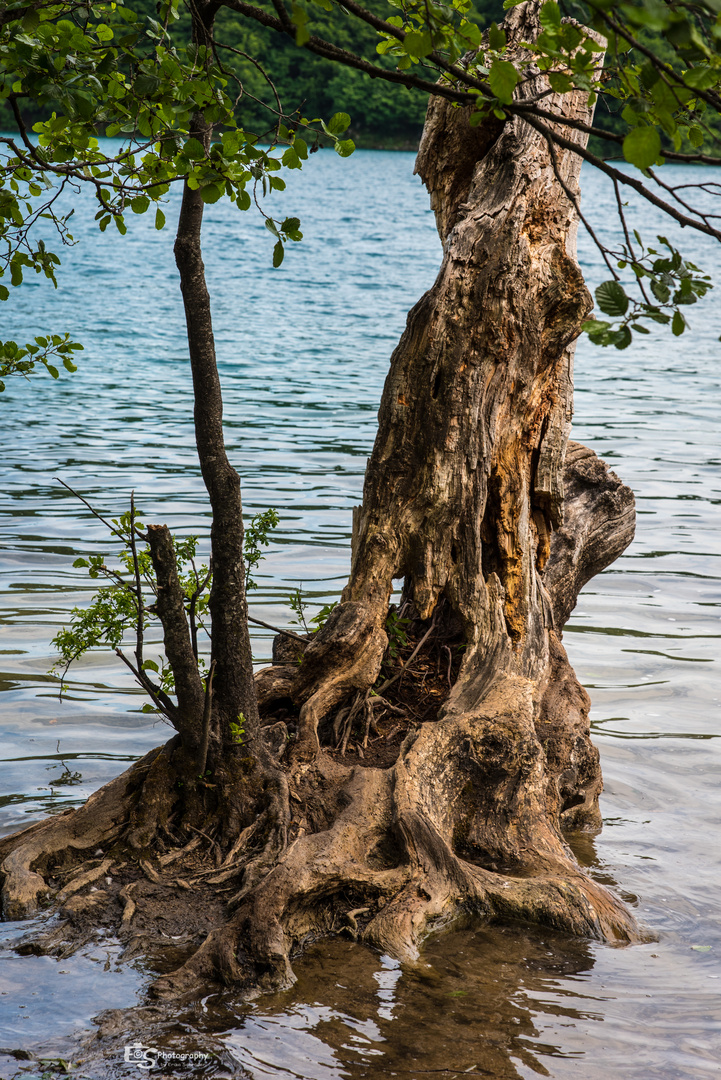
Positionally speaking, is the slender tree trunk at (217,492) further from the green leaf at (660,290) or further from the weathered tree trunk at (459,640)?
the green leaf at (660,290)

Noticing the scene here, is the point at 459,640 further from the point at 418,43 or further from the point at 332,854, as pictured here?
the point at 418,43

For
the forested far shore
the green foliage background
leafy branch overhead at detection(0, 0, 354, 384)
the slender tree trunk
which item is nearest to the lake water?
the slender tree trunk

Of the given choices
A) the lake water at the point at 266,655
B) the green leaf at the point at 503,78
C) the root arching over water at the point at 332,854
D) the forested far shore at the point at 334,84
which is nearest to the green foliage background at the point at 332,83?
the forested far shore at the point at 334,84

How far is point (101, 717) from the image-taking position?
6805 mm

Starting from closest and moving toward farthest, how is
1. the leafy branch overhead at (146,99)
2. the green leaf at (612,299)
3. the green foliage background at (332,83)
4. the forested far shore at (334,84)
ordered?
1. the green leaf at (612,299)
2. the leafy branch overhead at (146,99)
3. the forested far shore at (334,84)
4. the green foliage background at (332,83)

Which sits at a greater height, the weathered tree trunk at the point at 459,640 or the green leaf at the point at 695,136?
the green leaf at the point at 695,136

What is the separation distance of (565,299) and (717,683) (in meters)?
3.75

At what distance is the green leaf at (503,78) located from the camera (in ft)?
6.75

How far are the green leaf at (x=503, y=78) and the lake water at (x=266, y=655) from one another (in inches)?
115

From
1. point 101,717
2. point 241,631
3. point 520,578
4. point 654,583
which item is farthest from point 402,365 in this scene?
point 654,583

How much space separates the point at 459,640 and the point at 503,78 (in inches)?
157

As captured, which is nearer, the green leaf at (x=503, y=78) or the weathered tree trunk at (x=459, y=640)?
the green leaf at (x=503, y=78)

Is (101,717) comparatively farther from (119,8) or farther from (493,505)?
(119,8)

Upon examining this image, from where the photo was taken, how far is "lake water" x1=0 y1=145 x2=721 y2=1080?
341cm
